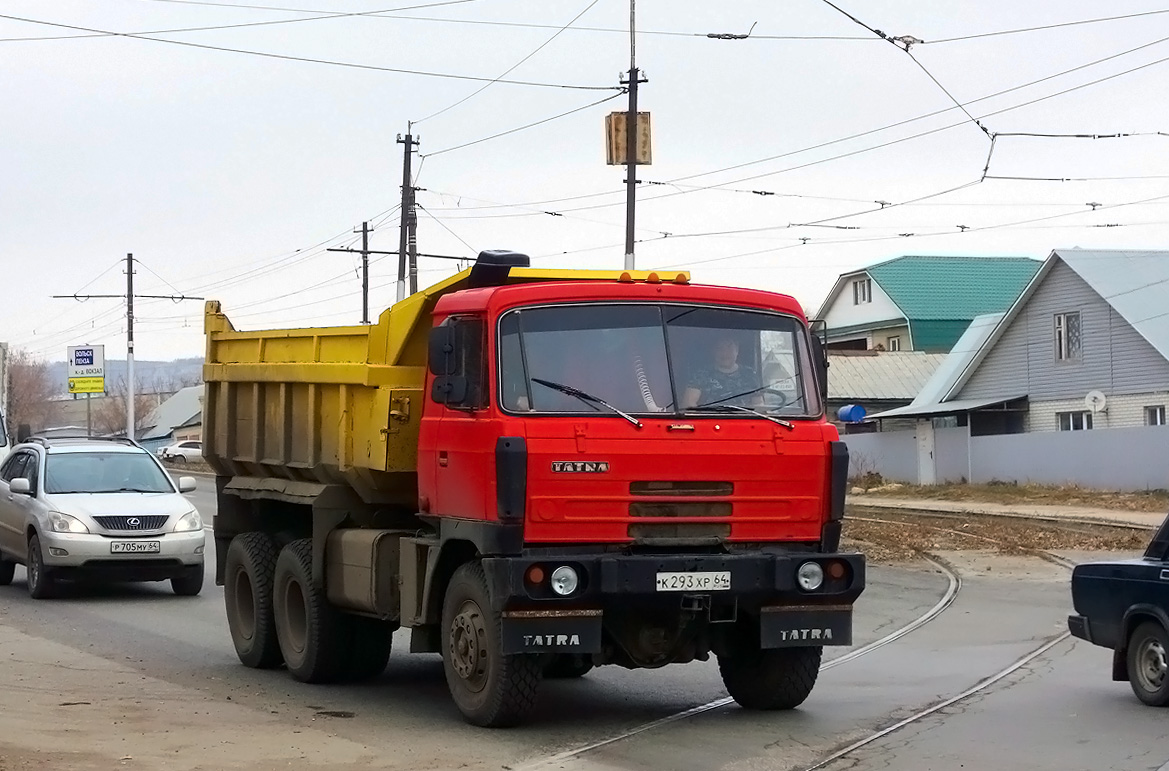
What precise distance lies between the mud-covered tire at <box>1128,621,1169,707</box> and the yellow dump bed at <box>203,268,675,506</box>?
153 inches

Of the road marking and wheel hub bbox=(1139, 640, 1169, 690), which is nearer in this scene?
the road marking

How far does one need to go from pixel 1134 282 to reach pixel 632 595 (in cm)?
3839

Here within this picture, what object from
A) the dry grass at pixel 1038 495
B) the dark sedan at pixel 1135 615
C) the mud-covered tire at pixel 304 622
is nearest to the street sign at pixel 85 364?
the dry grass at pixel 1038 495

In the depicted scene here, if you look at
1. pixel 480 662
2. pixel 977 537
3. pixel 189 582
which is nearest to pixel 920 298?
pixel 977 537

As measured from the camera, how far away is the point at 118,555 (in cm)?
1741

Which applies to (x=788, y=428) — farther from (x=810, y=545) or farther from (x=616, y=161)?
(x=616, y=161)

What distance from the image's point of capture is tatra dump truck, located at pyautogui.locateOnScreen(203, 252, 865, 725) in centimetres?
896

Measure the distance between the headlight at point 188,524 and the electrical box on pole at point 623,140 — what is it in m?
16.6

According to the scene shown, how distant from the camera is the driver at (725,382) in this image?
9406mm

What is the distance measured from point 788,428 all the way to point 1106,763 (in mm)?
2496

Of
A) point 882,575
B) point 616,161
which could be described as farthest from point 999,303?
point 882,575

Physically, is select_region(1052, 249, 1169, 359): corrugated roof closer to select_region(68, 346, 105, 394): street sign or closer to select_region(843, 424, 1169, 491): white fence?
select_region(843, 424, 1169, 491): white fence

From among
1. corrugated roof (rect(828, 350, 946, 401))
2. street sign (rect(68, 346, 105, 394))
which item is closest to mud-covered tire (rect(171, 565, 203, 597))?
corrugated roof (rect(828, 350, 946, 401))

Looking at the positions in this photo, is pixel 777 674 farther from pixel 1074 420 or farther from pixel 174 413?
pixel 174 413
